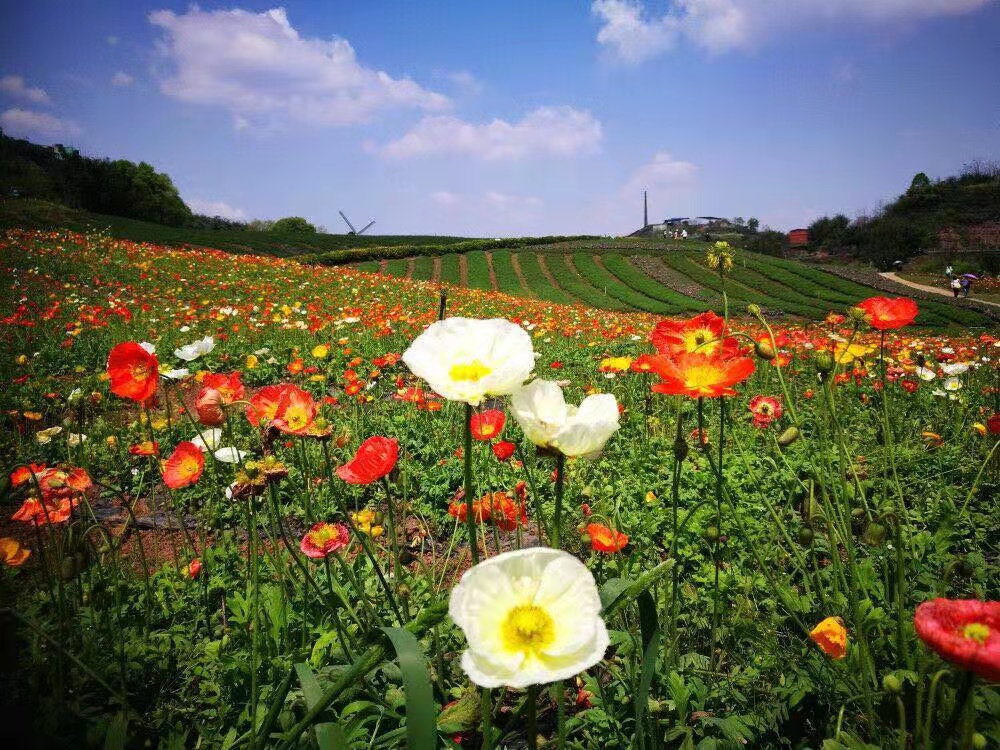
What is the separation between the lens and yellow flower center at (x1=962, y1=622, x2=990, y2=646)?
0.63 metres

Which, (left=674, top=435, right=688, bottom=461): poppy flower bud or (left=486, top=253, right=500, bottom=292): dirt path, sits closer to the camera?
(left=674, top=435, right=688, bottom=461): poppy flower bud

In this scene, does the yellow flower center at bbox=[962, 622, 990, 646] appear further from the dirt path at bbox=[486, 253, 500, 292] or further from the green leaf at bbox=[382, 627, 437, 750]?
the dirt path at bbox=[486, 253, 500, 292]

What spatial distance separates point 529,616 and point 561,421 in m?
0.30

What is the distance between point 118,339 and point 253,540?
205 inches

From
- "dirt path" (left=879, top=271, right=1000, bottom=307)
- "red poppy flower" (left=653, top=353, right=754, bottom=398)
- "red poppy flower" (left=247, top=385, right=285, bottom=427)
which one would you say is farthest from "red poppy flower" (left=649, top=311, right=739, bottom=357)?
"dirt path" (left=879, top=271, right=1000, bottom=307)

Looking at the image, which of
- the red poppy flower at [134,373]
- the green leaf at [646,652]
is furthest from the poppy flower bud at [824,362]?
the red poppy flower at [134,373]

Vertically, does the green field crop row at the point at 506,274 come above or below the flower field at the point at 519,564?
above

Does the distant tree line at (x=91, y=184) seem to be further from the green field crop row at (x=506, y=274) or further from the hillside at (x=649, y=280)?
the green field crop row at (x=506, y=274)

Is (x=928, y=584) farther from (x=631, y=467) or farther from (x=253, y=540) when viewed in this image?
(x=253, y=540)

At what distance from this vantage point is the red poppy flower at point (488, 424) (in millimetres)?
1563

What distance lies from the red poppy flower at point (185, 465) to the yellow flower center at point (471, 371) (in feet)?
3.79

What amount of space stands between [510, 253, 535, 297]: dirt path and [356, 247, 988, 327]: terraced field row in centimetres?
4

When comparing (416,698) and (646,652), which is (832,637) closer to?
(646,652)

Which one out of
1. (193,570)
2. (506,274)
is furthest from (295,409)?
(506,274)
